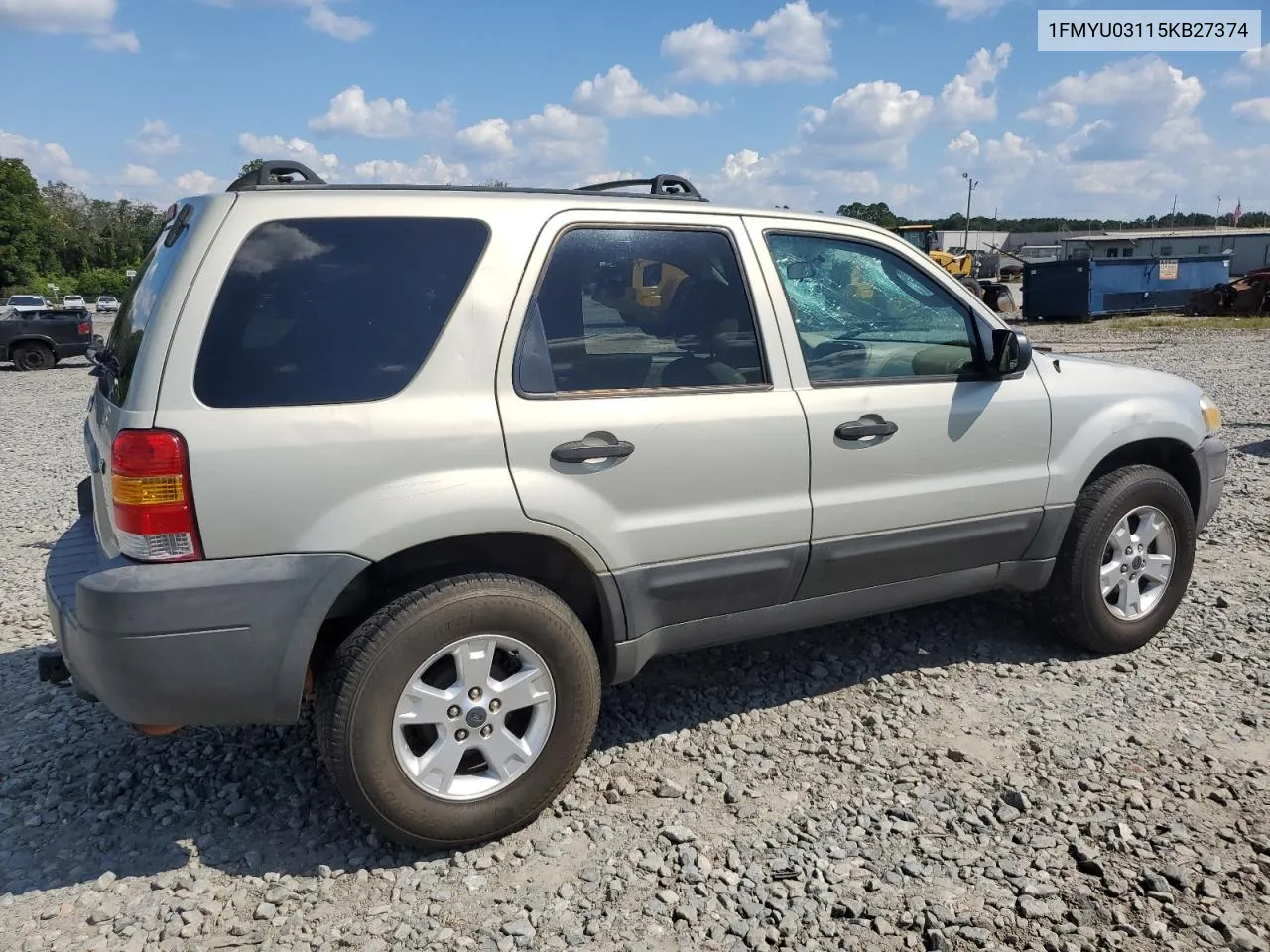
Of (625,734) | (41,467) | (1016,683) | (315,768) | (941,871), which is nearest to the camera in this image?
(941,871)

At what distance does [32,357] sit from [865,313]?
2291 cm

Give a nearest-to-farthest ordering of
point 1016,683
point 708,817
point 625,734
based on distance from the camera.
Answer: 1. point 708,817
2. point 625,734
3. point 1016,683

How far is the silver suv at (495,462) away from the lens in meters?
2.61

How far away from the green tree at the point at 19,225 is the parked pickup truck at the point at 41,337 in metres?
53.5

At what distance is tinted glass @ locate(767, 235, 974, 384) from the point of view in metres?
3.53

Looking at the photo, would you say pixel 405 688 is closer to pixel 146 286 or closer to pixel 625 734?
pixel 625 734

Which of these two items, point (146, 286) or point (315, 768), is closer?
point (146, 286)

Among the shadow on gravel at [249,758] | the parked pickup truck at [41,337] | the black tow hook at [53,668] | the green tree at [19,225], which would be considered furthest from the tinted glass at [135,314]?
the green tree at [19,225]

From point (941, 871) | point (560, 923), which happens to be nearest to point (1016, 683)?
point (941, 871)

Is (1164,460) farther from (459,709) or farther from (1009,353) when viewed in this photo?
(459,709)

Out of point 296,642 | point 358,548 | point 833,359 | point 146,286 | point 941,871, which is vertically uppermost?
point 146,286

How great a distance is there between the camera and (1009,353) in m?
3.71

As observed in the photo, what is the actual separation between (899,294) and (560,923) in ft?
8.37

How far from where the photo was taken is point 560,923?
2.65m
